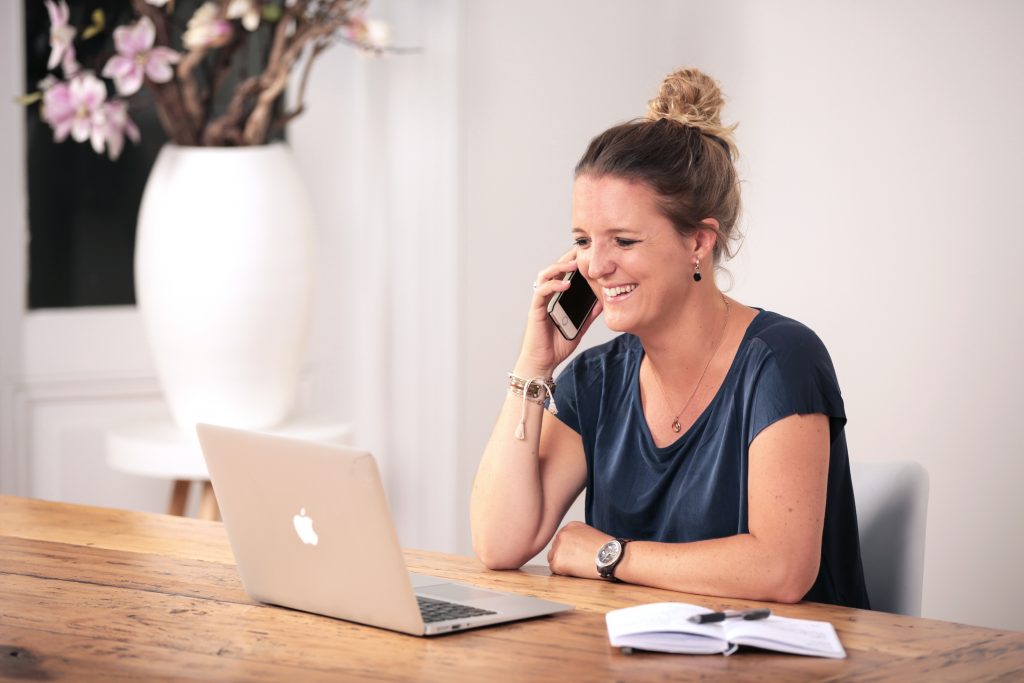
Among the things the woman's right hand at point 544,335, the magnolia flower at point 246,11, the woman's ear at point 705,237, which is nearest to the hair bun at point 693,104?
the woman's ear at point 705,237

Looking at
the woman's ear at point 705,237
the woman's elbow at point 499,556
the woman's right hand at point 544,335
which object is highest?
the woman's ear at point 705,237

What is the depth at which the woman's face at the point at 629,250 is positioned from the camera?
2.08 m

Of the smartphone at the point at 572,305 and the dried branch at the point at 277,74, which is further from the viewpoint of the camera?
the dried branch at the point at 277,74

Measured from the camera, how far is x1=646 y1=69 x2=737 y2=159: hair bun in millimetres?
2160

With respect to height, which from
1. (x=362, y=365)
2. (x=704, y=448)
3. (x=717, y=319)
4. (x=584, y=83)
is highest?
(x=584, y=83)

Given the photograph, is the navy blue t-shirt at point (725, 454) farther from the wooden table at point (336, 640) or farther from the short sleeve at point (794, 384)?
the wooden table at point (336, 640)

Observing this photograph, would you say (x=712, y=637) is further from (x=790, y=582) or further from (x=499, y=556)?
(x=499, y=556)

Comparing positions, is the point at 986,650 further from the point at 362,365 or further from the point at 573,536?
the point at 362,365

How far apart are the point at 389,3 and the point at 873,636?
2.45m

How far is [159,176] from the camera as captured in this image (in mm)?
3176

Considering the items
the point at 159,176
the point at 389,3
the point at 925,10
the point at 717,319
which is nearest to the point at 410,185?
the point at 389,3

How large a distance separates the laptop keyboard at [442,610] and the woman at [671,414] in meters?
0.27

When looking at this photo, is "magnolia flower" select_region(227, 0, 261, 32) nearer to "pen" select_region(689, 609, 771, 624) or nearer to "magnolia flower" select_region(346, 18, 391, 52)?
"magnolia flower" select_region(346, 18, 391, 52)

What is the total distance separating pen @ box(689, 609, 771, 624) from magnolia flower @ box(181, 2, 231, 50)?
6.15 feet
